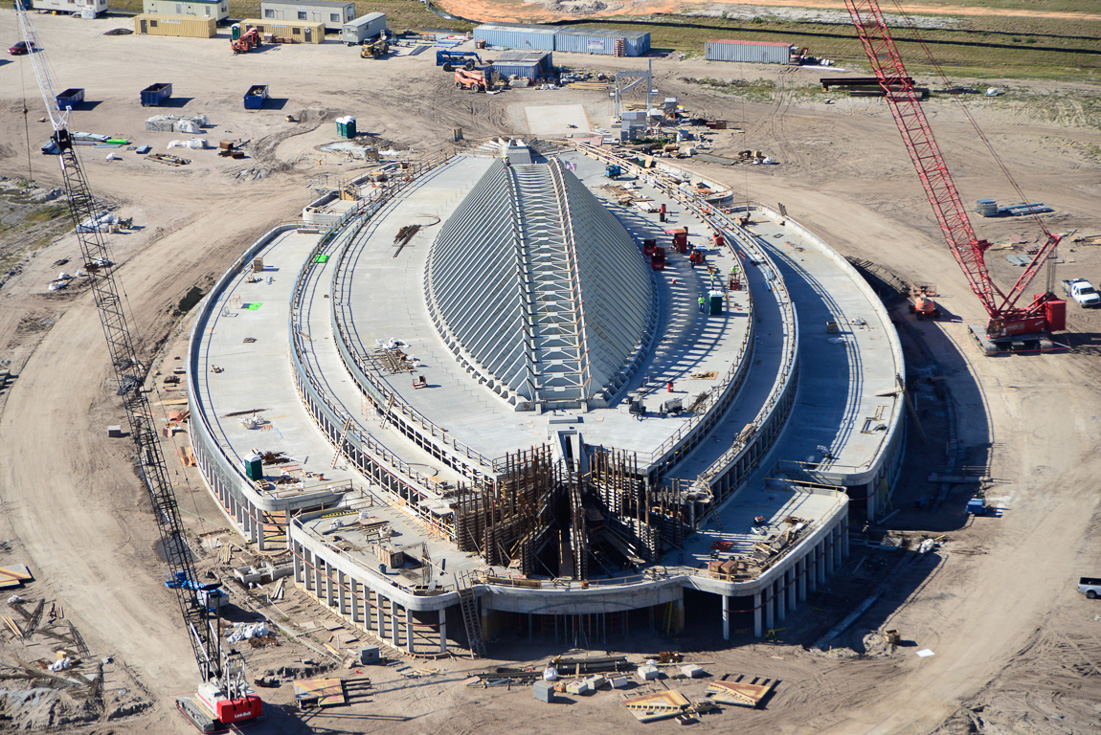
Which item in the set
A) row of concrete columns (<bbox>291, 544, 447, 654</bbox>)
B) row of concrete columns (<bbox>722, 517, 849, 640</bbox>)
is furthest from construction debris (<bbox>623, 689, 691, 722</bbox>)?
row of concrete columns (<bbox>291, 544, 447, 654</bbox>)

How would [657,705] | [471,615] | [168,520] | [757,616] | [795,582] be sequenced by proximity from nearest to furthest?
[657,705] < [471,615] < [757,616] < [795,582] < [168,520]

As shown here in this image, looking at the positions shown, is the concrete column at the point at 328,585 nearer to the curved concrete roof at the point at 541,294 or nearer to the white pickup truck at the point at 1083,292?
the curved concrete roof at the point at 541,294

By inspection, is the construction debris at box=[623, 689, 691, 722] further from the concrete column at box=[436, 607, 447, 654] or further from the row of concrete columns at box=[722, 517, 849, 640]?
the concrete column at box=[436, 607, 447, 654]

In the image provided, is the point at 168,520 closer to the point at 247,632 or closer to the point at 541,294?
the point at 247,632

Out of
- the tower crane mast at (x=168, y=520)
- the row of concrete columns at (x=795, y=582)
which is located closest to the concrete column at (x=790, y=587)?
the row of concrete columns at (x=795, y=582)

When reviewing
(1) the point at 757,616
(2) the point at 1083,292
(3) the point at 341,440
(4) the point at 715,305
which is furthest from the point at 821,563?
(2) the point at 1083,292

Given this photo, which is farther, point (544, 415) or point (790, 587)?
point (544, 415)

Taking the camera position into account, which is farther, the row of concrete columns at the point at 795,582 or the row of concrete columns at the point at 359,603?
the row of concrete columns at the point at 795,582
